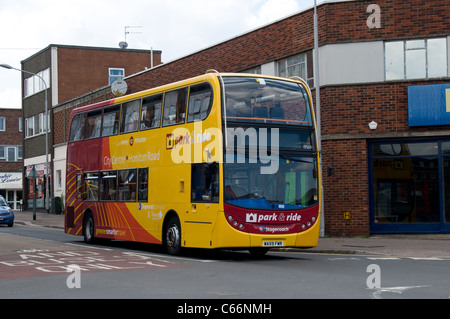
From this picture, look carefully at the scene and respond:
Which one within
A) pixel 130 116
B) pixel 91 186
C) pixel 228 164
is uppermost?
pixel 130 116

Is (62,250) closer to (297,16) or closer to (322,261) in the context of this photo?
(322,261)

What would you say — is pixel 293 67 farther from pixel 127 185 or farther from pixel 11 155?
pixel 11 155

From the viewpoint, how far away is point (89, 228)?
72.2ft

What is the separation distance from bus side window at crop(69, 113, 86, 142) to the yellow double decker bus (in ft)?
14.0

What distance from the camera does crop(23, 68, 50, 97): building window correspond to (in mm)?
50031

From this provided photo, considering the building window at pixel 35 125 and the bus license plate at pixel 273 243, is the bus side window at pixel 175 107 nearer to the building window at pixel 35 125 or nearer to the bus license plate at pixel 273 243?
the bus license plate at pixel 273 243

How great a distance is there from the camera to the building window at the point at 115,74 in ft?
168

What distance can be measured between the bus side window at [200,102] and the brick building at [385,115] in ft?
29.9

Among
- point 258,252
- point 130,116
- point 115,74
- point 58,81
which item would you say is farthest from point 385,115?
point 115,74

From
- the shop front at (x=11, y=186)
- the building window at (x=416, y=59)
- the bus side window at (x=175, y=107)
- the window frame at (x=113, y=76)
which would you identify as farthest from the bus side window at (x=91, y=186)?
the shop front at (x=11, y=186)

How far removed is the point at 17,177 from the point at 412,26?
172 feet

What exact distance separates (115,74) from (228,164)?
125ft
